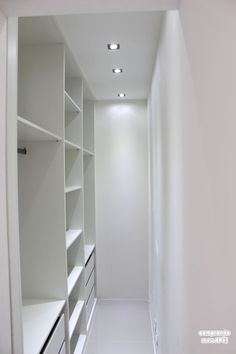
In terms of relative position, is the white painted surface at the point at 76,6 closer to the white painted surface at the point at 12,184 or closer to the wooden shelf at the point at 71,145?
the white painted surface at the point at 12,184

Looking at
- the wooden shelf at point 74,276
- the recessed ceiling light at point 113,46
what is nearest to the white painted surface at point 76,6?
the recessed ceiling light at point 113,46

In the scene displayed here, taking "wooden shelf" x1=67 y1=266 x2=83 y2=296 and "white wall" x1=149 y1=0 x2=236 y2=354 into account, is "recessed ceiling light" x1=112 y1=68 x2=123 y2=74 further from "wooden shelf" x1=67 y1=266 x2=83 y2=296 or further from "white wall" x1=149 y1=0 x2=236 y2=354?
"wooden shelf" x1=67 y1=266 x2=83 y2=296

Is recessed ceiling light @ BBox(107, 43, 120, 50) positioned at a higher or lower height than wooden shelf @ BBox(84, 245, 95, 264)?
higher

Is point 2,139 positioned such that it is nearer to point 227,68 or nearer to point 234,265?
point 227,68

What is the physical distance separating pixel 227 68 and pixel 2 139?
0.85 metres

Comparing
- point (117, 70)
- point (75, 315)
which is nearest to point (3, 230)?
point (75, 315)

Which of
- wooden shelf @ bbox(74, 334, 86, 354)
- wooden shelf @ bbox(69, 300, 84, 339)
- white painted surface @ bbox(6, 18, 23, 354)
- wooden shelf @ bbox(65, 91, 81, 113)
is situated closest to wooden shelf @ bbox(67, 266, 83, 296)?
wooden shelf @ bbox(69, 300, 84, 339)

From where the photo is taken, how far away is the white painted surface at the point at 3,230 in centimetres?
110

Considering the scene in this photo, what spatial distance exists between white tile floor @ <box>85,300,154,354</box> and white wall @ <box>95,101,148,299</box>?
0.24 meters

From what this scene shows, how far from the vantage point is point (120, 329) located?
333 centimetres

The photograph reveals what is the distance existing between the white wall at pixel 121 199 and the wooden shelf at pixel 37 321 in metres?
1.95

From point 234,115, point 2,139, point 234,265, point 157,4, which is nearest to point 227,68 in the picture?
point 234,115

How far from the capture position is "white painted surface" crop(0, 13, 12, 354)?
110 centimetres

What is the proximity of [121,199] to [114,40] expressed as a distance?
7.76ft
